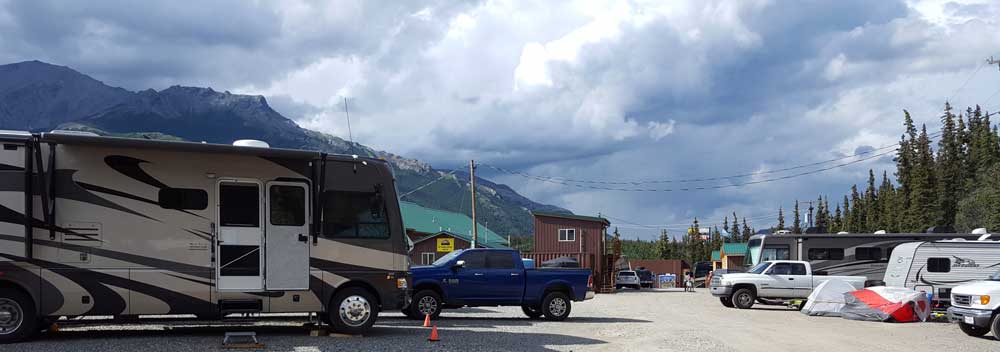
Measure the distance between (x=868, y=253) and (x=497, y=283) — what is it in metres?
19.4

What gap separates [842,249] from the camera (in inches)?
1374

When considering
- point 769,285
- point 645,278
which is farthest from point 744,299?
point 645,278

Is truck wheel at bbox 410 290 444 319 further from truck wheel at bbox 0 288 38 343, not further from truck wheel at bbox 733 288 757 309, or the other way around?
truck wheel at bbox 733 288 757 309

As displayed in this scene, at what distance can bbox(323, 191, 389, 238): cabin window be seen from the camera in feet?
49.1

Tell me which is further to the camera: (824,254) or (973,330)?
(824,254)

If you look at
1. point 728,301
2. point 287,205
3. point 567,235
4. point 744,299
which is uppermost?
point 287,205

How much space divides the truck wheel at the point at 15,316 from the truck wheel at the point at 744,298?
883 inches

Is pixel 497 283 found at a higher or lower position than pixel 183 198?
lower

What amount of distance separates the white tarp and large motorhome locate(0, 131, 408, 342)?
15057 millimetres

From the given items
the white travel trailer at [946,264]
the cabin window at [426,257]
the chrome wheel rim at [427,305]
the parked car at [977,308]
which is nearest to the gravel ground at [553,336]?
the parked car at [977,308]

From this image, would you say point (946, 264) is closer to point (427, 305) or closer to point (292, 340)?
point (427, 305)

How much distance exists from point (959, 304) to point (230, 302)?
14857 millimetres

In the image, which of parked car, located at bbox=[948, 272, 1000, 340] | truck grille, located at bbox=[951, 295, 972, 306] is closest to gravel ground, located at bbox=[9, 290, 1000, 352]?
parked car, located at bbox=[948, 272, 1000, 340]

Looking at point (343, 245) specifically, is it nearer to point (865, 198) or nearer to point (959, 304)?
point (959, 304)
